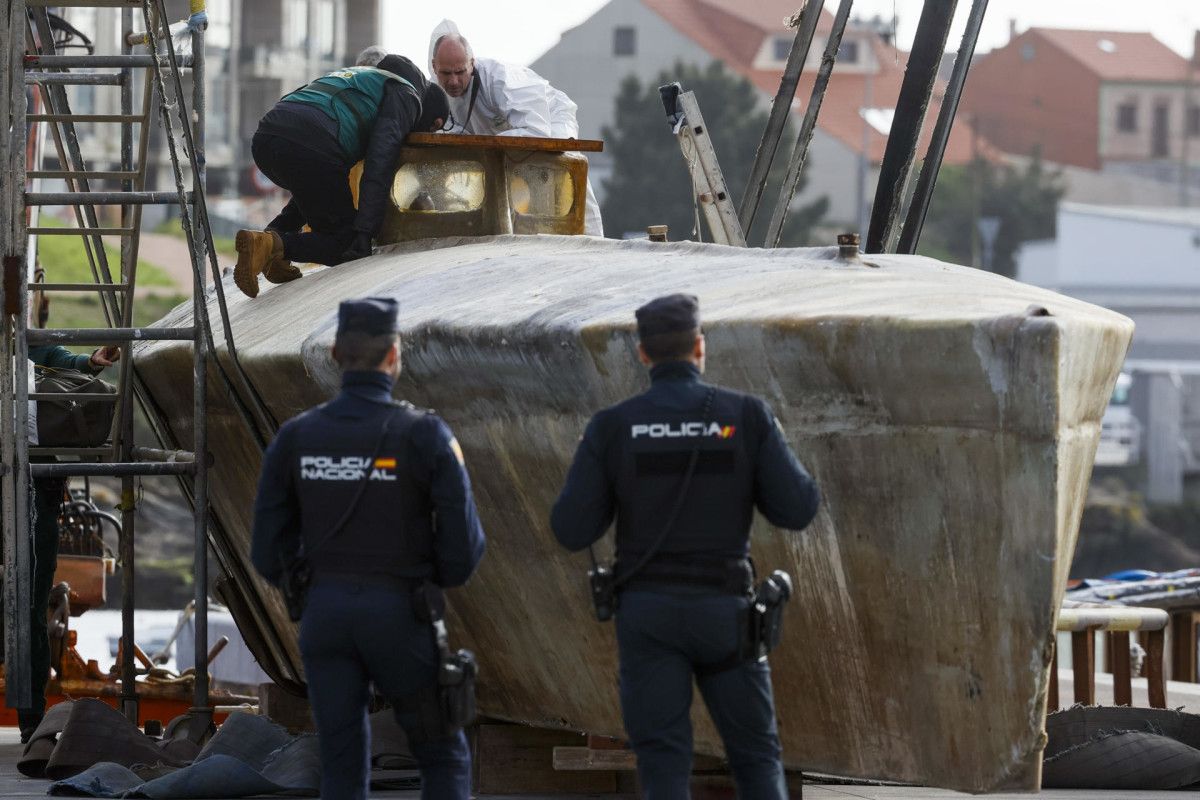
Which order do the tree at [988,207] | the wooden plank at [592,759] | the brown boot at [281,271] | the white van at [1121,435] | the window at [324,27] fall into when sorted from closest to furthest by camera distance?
1. the wooden plank at [592,759]
2. the brown boot at [281,271]
3. the white van at [1121,435]
4. the window at [324,27]
5. the tree at [988,207]

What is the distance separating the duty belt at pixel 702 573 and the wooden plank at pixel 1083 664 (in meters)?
7.24

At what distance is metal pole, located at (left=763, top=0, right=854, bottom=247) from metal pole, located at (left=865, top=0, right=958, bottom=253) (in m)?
0.41

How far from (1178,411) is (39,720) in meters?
51.1

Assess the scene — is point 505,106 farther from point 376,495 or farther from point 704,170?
point 376,495

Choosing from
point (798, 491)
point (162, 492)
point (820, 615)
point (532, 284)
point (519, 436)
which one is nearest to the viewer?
point (798, 491)

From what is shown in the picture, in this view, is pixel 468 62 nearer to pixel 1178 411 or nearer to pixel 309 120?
pixel 309 120

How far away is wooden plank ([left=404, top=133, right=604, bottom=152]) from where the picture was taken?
34.4ft

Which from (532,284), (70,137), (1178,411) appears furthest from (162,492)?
(532,284)

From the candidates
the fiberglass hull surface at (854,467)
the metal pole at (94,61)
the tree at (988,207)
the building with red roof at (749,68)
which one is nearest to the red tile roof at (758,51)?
the building with red roof at (749,68)

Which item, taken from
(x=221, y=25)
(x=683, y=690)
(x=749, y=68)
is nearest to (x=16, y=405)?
(x=683, y=690)

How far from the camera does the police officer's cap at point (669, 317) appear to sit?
629 cm

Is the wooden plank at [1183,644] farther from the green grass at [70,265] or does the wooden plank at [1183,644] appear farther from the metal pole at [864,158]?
the metal pole at [864,158]

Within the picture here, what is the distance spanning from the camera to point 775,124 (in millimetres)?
11992

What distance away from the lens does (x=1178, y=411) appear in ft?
192
